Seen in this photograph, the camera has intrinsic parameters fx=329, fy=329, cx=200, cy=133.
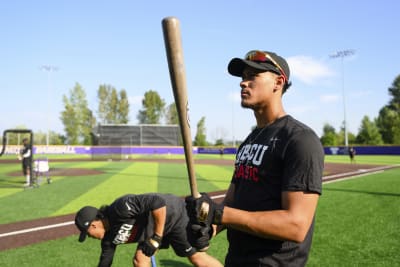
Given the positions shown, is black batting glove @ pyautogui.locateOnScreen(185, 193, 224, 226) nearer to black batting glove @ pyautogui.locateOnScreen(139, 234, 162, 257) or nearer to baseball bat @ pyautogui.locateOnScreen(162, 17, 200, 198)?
baseball bat @ pyautogui.locateOnScreen(162, 17, 200, 198)

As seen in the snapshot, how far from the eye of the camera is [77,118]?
74188mm

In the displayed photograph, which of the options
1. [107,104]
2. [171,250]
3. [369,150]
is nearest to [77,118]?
[107,104]

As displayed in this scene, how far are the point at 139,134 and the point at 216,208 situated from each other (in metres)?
60.9

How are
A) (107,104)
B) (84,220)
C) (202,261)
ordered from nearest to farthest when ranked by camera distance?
1. (84,220)
2. (202,261)
3. (107,104)

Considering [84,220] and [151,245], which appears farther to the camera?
[84,220]

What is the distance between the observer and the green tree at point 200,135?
256 feet

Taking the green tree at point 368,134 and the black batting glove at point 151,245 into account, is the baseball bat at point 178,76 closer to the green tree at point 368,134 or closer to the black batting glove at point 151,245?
the black batting glove at point 151,245

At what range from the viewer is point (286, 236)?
1.71 meters

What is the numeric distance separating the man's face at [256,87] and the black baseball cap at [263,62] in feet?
0.14

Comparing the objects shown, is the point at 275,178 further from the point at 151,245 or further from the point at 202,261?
the point at 202,261

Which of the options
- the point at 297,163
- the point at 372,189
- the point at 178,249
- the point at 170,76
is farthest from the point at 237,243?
the point at 372,189

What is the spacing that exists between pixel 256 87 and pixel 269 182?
23.4 inches

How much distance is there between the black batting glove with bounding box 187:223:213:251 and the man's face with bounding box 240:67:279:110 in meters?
0.81

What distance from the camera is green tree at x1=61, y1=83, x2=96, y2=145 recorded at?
242 ft
